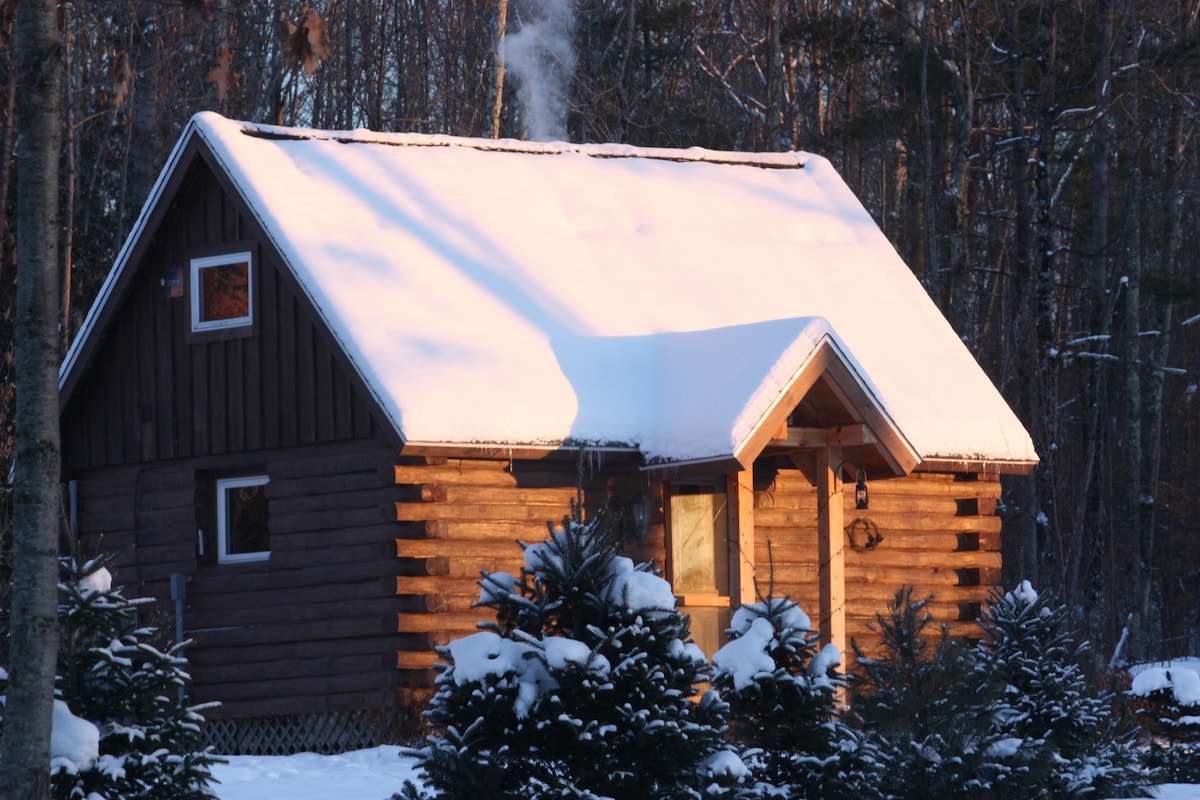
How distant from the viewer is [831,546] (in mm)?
19250

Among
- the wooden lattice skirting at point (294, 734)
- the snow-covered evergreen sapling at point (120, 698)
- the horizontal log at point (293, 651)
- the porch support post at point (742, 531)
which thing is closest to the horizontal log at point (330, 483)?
the horizontal log at point (293, 651)

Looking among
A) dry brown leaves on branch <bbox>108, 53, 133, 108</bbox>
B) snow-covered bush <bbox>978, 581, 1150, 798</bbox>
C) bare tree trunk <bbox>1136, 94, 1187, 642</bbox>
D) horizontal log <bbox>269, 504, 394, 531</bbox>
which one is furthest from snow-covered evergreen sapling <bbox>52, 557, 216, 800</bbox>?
bare tree trunk <bbox>1136, 94, 1187, 642</bbox>

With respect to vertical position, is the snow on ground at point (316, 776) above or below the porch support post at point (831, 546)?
below

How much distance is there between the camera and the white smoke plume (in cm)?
3259

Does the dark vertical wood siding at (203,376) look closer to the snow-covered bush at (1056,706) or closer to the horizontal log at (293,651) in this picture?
the horizontal log at (293,651)

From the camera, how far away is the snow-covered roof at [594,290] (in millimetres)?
18438

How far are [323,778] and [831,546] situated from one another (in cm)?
651

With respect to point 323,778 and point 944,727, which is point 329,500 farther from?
point 944,727

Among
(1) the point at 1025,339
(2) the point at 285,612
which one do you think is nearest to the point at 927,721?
(2) the point at 285,612

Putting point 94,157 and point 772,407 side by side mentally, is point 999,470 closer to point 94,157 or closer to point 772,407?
point 772,407

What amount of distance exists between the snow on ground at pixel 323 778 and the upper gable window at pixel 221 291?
5281mm

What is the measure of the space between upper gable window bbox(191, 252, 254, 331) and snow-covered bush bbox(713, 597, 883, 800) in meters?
9.53

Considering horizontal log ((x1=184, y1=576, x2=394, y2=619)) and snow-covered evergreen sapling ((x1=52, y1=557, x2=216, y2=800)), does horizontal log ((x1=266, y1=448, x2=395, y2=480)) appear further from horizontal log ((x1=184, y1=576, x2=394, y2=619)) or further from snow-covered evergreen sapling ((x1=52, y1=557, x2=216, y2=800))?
snow-covered evergreen sapling ((x1=52, y1=557, x2=216, y2=800))

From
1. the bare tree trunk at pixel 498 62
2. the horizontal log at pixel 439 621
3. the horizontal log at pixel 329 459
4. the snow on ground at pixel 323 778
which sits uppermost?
the bare tree trunk at pixel 498 62
